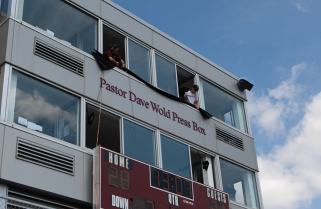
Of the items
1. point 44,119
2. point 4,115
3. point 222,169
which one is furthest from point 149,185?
point 222,169

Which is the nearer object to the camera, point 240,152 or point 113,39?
point 113,39

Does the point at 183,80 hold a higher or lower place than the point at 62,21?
higher

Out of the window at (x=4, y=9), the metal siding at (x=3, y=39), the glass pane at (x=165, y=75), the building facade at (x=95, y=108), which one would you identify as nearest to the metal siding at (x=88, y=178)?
the building facade at (x=95, y=108)

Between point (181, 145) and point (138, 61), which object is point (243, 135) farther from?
point (138, 61)

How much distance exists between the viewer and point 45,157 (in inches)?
408

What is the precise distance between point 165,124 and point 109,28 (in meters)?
3.67

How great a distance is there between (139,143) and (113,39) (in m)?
3.95

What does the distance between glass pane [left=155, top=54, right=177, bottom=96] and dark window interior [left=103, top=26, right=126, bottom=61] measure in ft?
4.80

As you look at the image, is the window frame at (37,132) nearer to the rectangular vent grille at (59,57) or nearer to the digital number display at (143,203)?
the rectangular vent grille at (59,57)

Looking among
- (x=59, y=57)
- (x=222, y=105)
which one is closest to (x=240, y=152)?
(x=222, y=105)

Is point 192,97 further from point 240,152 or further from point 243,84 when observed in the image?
point 243,84

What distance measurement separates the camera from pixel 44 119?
1092 cm

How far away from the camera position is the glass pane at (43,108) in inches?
414

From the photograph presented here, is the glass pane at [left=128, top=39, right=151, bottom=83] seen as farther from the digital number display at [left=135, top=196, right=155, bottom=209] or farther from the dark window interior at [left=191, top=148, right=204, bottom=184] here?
the digital number display at [left=135, top=196, right=155, bottom=209]
